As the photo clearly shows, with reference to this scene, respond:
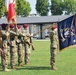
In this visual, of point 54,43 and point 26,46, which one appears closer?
point 54,43

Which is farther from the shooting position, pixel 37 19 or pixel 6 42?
pixel 37 19

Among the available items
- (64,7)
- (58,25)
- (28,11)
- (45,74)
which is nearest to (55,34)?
(58,25)

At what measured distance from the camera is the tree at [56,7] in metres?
103

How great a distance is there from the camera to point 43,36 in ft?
180

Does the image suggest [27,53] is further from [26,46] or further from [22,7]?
[22,7]

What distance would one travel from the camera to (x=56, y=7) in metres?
104

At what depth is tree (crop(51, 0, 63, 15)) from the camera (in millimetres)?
102706

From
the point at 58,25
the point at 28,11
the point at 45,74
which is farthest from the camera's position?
the point at 28,11

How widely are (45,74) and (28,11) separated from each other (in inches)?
3009

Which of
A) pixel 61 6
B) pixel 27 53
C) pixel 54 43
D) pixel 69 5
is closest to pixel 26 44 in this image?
pixel 27 53

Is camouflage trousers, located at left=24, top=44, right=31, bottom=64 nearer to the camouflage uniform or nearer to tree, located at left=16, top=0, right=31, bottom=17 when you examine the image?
the camouflage uniform

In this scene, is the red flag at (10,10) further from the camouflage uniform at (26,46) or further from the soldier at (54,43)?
the soldier at (54,43)

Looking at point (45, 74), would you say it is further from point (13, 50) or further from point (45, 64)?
point (45, 64)

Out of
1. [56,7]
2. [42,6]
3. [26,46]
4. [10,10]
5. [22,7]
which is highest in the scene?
[10,10]
